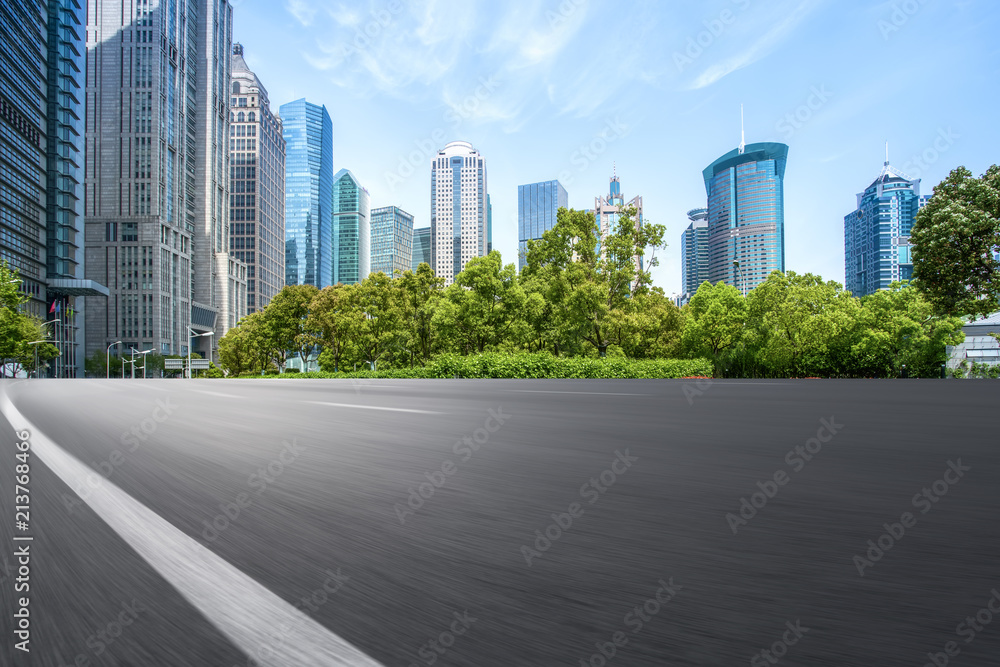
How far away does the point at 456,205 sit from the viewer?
122 m

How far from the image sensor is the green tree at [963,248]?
27.0 metres

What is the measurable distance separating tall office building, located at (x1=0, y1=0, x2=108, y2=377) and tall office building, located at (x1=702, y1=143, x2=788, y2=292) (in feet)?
422

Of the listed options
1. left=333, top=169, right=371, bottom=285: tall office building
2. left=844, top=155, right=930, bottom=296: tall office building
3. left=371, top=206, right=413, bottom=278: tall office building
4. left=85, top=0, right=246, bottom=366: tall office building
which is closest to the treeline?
left=844, top=155, right=930, bottom=296: tall office building

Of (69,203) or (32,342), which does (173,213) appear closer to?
(69,203)

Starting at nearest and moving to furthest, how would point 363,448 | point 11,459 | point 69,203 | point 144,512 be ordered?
point 144,512, point 11,459, point 363,448, point 69,203

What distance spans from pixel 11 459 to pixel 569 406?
622 centimetres

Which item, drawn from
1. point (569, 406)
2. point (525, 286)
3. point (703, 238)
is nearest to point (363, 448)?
point (569, 406)

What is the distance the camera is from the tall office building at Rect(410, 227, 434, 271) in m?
138

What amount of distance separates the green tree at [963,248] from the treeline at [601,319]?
9528 mm

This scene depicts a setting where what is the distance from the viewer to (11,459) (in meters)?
3.55

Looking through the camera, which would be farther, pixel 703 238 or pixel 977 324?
pixel 703 238

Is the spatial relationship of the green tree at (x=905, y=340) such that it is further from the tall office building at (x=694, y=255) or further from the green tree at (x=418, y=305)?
the tall office building at (x=694, y=255)

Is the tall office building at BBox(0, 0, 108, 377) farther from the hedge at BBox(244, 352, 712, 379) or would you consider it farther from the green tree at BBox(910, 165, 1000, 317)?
the green tree at BBox(910, 165, 1000, 317)

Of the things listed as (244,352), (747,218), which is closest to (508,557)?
(244,352)
